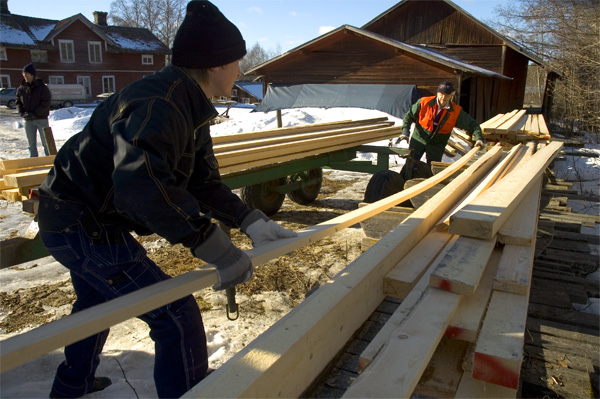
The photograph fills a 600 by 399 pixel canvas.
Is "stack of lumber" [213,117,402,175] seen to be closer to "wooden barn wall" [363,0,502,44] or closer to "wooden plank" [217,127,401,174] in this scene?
"wooden plank" [217,127,401,174]

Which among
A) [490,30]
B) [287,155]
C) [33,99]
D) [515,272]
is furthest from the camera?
[490,30]

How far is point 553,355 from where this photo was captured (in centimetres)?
326

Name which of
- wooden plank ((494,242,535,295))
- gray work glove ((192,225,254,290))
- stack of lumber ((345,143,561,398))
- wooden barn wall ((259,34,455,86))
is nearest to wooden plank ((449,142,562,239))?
stack of lumber ((345,143,561,398))

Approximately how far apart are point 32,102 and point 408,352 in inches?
412

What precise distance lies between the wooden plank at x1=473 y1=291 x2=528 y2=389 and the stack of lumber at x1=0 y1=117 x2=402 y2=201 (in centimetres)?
314

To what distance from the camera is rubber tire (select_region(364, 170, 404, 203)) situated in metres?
5.92

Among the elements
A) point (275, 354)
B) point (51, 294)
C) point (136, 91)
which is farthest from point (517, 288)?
point (51, 294)

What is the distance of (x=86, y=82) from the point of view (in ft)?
136

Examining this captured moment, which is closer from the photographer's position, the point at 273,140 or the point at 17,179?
the point at 17,179

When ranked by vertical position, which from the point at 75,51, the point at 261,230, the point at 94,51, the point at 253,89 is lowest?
the point at 261,230

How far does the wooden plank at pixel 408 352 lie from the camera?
1.52 m

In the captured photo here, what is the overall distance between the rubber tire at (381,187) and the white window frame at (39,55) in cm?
4157

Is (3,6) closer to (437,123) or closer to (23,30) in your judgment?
(23,30)

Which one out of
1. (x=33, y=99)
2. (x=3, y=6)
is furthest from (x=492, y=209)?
(x=3, y=6)
